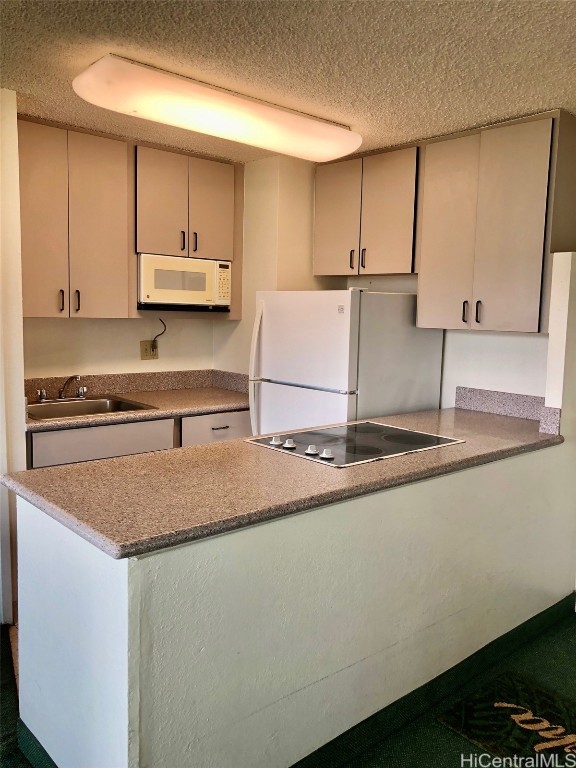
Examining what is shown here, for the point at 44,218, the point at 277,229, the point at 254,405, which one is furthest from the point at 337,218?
the point at 44,218

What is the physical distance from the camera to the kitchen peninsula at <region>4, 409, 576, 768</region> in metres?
1.49

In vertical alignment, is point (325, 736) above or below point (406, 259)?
below

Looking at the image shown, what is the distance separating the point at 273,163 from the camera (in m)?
3.58

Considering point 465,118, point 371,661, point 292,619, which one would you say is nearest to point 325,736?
point 371,661

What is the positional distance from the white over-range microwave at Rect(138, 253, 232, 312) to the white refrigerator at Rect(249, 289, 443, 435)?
16.3 inches

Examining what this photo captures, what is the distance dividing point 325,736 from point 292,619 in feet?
1.41

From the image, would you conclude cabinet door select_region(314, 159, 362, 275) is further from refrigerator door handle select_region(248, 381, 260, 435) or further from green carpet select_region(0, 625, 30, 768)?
green carpet select_region(0, 625, 30, 768)

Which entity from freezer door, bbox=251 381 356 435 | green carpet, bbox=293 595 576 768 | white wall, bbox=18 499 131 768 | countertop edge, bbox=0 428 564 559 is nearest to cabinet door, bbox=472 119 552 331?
freezer door, bbox=251 381 356 435

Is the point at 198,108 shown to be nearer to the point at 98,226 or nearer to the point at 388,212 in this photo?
the point at 98,226

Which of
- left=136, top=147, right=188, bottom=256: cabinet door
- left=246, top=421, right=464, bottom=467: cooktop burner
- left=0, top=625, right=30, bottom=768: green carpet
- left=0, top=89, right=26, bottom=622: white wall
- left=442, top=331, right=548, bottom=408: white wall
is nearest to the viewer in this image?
left=0, top=625, right=30, bottom=768: green carpet

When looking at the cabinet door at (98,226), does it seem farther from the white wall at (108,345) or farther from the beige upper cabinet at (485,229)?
the beige upper cabinet at (485,229)

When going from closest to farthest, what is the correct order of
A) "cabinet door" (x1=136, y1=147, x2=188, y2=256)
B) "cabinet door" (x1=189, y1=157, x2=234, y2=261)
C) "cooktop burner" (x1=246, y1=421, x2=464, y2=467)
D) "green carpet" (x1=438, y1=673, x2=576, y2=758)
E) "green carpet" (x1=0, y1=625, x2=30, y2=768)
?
"green carpet" (x1=0, y1=625, x2=30, y2=768), "green carpet" (x1=438, y1=673, x2=576, y2=758), "cooktop burner" (x1=246, y1=421, x2=464, y2=467), "cabinet door" (x1=136, y1=147, x2=188, y2=256), "cabinet door" (x1=189, y1=157, x2=234, y2=261)

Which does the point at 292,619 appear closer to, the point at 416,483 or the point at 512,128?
the point at 416,483

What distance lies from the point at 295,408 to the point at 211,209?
131 cm
